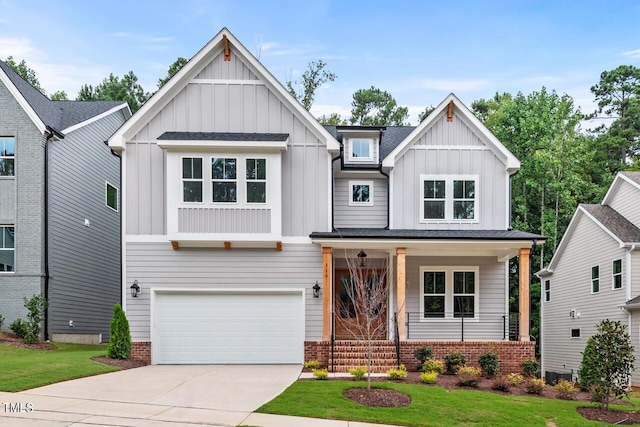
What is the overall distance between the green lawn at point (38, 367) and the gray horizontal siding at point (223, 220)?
4.10 metres

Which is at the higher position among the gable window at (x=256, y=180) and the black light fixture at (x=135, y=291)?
the gable window at (x=256, y=180)

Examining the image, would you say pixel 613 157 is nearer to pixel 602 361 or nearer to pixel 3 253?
pixel 602 361

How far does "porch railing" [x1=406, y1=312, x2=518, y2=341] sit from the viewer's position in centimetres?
1681

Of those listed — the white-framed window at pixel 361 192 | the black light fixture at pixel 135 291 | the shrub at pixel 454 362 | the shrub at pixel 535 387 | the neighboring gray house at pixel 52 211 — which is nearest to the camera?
the shrub at pixel 535 387

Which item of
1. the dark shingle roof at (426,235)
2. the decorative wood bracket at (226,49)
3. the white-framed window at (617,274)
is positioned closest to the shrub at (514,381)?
the dark shingle roof at (426,235)

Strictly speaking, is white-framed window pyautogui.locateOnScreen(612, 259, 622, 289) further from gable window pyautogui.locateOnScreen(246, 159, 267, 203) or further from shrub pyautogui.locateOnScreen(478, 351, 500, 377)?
gable window pyautogui.locateOnScreen(246, 159, 267, 203)

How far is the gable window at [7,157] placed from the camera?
721 inches

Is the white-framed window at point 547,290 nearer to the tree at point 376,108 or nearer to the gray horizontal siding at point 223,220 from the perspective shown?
the gray horizontal siding at point 223,220

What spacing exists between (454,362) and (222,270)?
664cm

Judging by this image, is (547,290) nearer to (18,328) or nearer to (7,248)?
(18,328)

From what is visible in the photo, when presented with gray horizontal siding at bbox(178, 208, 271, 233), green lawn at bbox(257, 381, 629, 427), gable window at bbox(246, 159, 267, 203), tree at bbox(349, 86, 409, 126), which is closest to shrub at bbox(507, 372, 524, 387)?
green lawn at bbox(257, 381, 629, 427)

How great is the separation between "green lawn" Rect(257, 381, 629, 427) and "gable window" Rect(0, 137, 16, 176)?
13034 millimetres

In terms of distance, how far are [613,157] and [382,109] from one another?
674 inches

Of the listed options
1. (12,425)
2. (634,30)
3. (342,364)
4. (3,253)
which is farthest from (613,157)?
(12,425)
